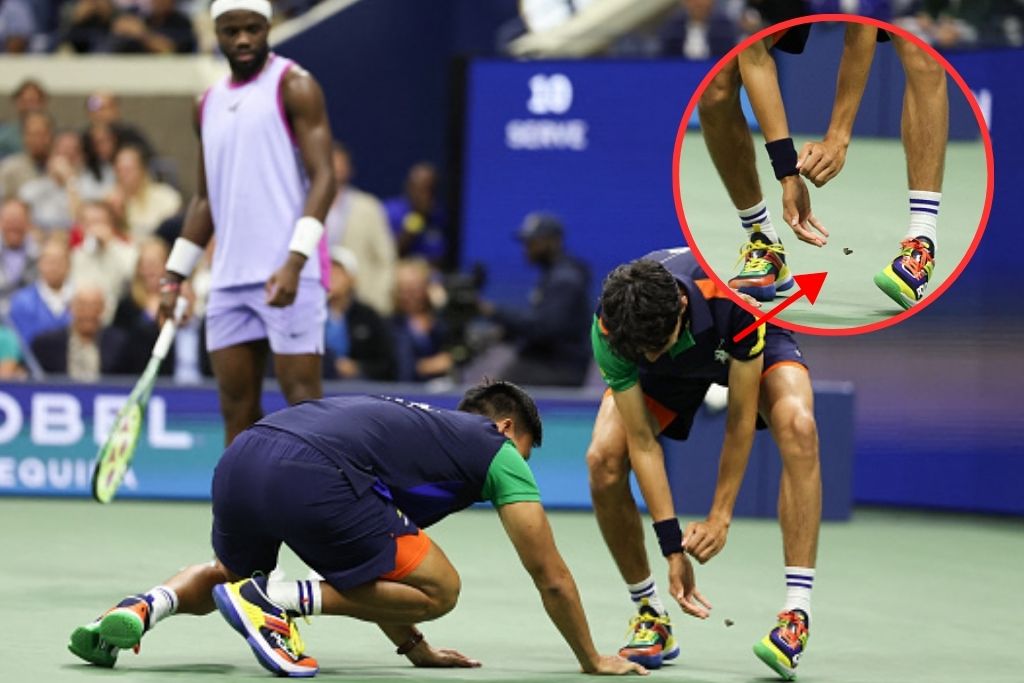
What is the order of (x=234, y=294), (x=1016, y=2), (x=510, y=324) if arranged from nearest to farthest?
(x=234, y=294), (x=1016, y=2), (x=510, y=324)

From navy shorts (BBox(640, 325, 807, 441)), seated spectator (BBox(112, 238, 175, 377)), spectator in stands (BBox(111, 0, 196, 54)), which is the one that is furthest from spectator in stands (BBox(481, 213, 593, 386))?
navy shorts (BBox(640, 325, 807, 441))

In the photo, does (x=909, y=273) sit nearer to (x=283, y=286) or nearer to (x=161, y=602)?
(x=161, y=602)

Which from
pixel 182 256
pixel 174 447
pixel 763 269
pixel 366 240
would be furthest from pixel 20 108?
pixel 763 269

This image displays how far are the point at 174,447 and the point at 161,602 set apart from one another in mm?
5735

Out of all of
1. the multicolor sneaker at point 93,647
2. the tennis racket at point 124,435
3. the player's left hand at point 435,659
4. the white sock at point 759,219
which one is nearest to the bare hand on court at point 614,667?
the player's left hand at point 435,659

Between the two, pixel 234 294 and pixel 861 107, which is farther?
pixel 234 294

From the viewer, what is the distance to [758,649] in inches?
275

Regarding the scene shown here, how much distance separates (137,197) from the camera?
15.4 meters

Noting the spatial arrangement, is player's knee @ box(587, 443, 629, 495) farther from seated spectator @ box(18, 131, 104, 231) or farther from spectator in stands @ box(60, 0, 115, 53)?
spectator in stands @ box(60, 0, 115, 53)

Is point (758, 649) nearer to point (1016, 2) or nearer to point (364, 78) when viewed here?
point (1016, 2)

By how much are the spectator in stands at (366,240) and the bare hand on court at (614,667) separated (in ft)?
26.9

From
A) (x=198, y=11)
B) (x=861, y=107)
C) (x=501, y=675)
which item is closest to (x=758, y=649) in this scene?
(x=501, y=675)

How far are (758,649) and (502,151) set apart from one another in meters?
7.60
